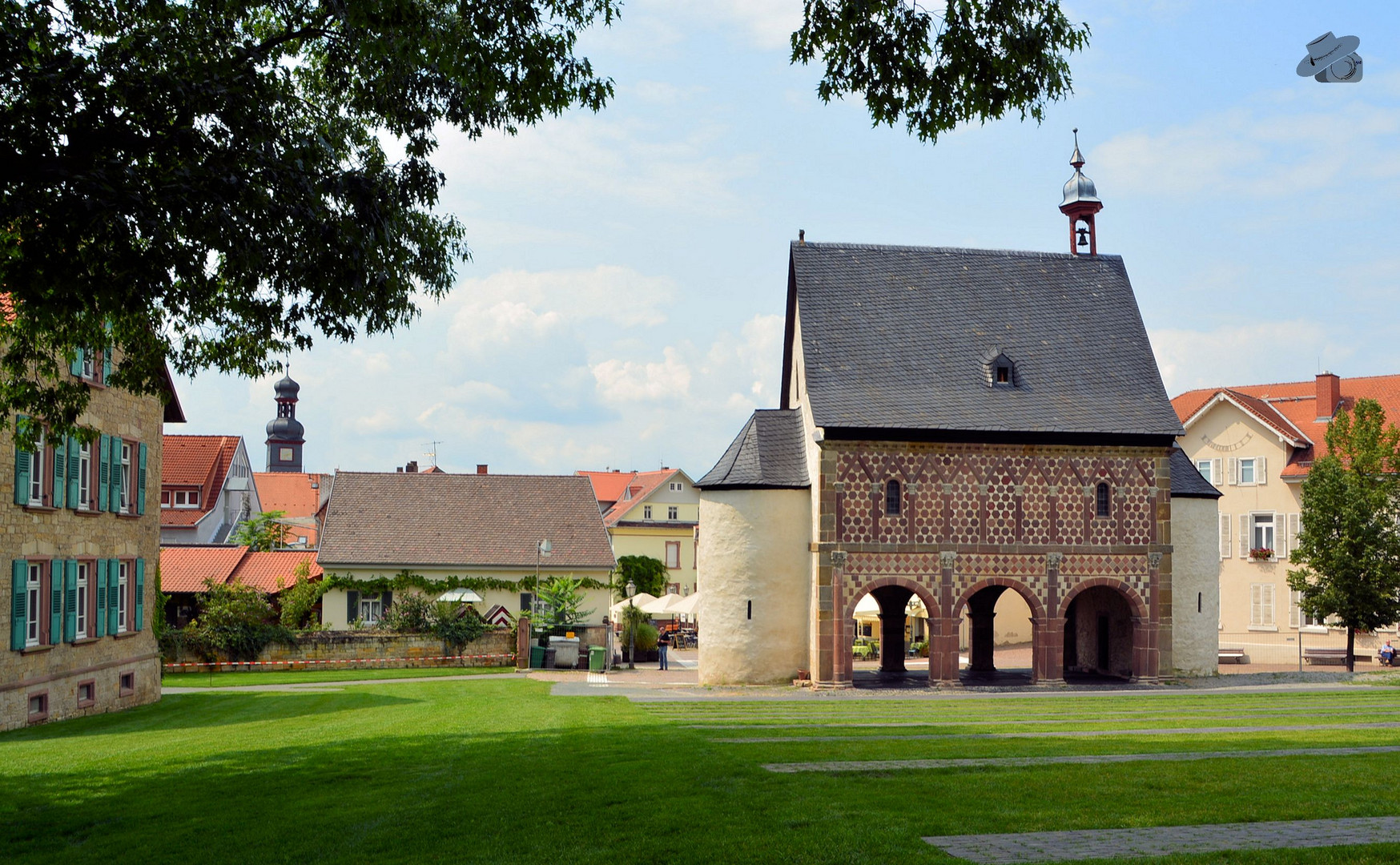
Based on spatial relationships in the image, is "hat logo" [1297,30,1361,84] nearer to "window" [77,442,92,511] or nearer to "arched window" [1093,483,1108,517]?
"window" [77,442,92,511]

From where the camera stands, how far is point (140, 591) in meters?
29.7

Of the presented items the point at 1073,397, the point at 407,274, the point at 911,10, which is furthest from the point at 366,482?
the point at 911,10

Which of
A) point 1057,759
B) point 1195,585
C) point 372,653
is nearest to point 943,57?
point 1057,759

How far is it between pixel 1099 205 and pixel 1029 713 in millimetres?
22210

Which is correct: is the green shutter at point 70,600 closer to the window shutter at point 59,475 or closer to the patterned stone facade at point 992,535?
the window shutter at point 59,475

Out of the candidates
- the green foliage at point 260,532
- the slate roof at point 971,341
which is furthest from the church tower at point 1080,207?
the green foliage at point 260,532

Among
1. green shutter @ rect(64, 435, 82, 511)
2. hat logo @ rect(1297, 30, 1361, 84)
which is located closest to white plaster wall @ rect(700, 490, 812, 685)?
green shutter @ rect(64, 435, 82, 511)

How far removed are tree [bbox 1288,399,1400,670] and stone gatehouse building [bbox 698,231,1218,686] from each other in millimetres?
5680

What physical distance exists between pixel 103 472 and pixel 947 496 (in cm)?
2060

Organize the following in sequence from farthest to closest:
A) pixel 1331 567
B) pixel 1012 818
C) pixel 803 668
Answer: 1. pixel 1331 567
2. pixel 803 668
3. pixel 1012 818

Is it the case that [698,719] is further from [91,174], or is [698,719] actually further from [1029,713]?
[91,174]

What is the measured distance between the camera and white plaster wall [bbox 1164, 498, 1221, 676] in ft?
117

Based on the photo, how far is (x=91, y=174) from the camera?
10352 millimetres

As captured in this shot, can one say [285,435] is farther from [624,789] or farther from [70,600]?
[624,789]
